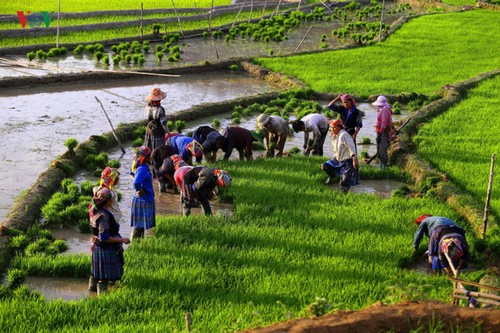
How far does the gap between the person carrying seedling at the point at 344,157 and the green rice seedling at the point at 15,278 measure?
448cm

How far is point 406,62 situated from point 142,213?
13227 millimetres

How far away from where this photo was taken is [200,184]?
30.5 ft

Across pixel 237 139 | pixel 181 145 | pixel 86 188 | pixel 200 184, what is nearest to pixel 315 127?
pixel 237 139

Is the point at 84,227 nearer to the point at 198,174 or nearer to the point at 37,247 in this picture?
the point at 37,247

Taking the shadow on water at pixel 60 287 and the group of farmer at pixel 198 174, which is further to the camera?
the shadow on water at pixel 60 287

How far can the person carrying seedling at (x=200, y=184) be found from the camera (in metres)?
9.18

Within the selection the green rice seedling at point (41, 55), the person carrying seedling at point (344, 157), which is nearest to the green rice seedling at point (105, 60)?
the green rice seedling at point (41, 55)

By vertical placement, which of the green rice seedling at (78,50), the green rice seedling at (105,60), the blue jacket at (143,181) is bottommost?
the blue jacket at (143,181)

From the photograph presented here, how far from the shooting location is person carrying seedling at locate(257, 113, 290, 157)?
12.0 metres

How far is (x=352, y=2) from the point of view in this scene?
32.0m

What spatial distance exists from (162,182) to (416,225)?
3.40 metres

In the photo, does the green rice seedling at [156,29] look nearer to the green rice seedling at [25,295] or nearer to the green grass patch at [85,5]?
the green grass patch at [85,5]

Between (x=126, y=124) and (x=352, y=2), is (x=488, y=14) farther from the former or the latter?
(x=126, y=124)

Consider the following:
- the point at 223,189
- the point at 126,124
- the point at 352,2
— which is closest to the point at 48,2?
the point at 352,2
